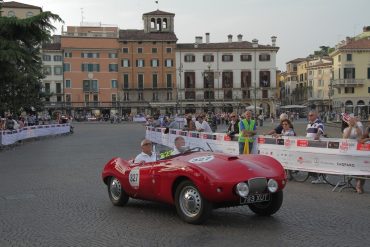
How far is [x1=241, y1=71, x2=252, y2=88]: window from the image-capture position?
114375mm

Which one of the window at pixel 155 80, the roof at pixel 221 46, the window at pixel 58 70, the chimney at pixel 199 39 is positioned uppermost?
the chimney at pixel 199 39

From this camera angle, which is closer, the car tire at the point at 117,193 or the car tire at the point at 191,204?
the car tire at the point at 191,204

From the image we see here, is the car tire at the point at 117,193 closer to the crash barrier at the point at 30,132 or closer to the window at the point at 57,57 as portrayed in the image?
the crash barrier at the point at 30,132

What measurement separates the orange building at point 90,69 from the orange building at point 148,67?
1956 millimetres

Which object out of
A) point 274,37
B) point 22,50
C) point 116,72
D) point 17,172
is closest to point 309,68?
point 274,37

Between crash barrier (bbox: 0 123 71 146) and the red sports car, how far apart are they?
70.6 ft

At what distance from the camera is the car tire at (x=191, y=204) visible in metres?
8.27

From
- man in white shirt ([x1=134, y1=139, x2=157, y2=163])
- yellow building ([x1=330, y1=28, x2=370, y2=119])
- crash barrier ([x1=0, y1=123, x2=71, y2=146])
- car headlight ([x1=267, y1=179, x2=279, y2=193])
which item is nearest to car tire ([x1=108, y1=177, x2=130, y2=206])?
man in white shirt ([x1=134, y1=139, x2=157, y2=163])

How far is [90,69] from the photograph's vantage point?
112250 millimetres

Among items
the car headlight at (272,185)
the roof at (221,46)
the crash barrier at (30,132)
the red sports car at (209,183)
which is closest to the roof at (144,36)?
the roof at (221,46)

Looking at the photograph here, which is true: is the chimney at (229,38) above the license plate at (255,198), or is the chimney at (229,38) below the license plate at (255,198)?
above

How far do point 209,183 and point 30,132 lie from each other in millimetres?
31260

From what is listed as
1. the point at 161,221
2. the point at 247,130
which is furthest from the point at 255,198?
the point at 247,130

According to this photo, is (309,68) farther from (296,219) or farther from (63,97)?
(296,219)
